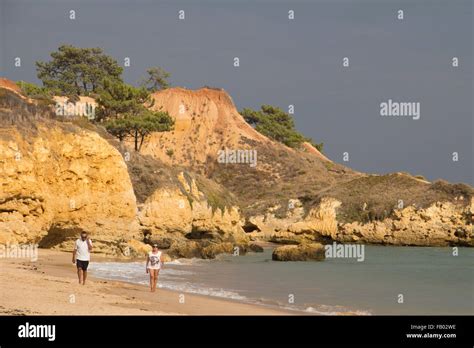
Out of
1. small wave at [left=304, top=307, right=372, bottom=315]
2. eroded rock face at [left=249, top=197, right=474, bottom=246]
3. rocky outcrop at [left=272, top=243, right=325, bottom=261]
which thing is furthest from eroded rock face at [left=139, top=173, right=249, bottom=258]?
small wave at [left=304, top=307, right=372, bottom=315]

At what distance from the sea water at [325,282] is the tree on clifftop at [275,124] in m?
56.5

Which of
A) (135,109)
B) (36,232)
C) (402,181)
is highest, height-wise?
(135,109)

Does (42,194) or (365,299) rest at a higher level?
(42,194)

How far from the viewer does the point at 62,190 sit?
2633 centimetres

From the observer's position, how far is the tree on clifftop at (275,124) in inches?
3720

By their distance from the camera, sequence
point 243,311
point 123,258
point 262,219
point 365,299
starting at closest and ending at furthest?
point 243,311, point 365,299, point 123,258, point 262,219

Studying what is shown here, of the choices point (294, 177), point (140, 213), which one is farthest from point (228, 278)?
point (294, 177)

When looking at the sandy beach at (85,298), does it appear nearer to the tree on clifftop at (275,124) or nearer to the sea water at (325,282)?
the sea water at (325,282)

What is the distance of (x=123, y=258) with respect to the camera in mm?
27672

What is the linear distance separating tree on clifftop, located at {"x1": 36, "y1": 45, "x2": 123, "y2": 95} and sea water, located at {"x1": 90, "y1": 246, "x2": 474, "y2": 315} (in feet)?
177

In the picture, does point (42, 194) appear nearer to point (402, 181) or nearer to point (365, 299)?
point (365, 299)

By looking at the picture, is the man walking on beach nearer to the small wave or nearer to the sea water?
the sea water

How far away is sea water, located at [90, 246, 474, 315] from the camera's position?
748 inches

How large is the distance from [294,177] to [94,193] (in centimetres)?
4934
